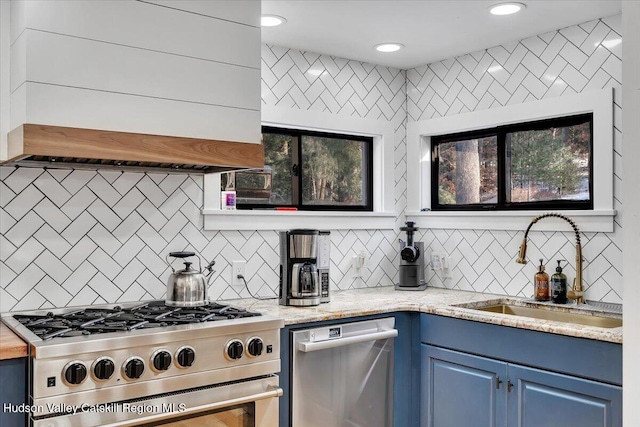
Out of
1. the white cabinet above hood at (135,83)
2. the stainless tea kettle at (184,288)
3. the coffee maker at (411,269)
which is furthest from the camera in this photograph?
the coffee maker at (411,269)

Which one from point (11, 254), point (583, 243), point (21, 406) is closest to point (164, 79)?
point (11, 254)

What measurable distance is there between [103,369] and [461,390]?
5.27 ft

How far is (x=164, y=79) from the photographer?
243cm

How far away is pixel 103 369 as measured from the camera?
201 cm

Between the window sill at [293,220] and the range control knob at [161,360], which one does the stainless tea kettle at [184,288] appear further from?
the range control knob at [161,360]

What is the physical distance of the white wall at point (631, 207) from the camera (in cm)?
203

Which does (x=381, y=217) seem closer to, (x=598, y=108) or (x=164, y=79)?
(x=598, y=108)

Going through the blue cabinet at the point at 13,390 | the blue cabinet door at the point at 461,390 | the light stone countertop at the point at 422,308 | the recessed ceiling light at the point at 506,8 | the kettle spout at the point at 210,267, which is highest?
the recessed ceiling light at the point at 506,8

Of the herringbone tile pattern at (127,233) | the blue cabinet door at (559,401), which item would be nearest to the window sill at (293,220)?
the herringbone tile pattern at (127,233)

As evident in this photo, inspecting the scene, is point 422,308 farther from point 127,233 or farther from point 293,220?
point 127,233

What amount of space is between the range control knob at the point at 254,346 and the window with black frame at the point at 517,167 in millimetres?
1756

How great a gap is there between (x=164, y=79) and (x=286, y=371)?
4.25 ft

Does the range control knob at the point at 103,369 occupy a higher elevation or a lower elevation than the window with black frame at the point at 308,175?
lower

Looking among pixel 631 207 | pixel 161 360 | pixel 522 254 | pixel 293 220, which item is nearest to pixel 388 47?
pixel 293 220
